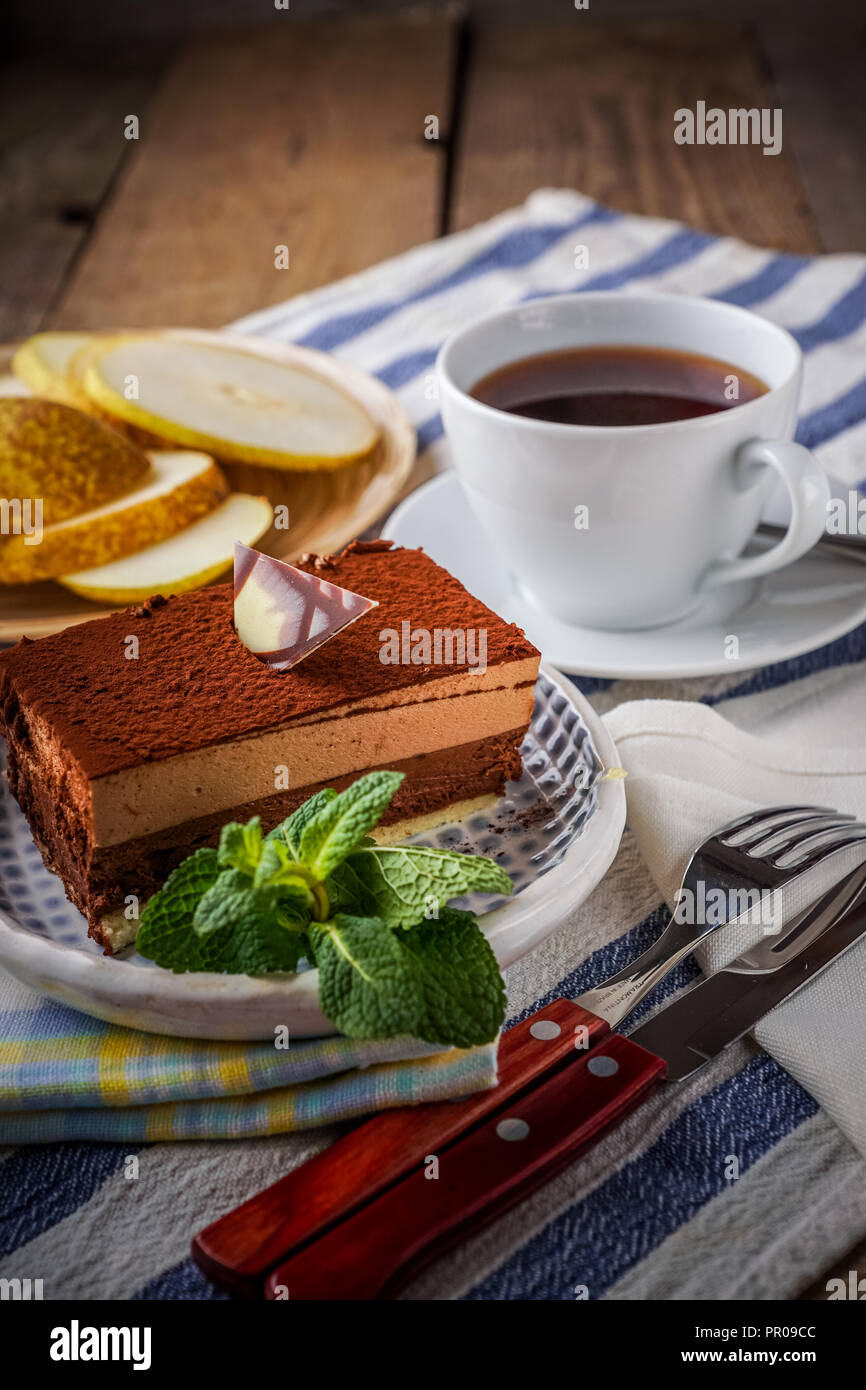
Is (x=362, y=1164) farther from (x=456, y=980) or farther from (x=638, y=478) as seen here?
(x=638, y=478)

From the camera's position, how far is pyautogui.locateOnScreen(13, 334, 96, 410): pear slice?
7.55ft

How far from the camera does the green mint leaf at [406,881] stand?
123 cm

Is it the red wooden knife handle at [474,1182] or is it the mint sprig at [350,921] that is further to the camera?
the mint sprig at [350,921]

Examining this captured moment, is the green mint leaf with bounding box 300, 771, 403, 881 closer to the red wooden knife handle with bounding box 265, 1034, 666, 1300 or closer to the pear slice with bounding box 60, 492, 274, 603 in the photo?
the red wooden knife handle with bounding box 265, 1034, 666, 1300

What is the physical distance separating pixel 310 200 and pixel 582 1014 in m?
2.99

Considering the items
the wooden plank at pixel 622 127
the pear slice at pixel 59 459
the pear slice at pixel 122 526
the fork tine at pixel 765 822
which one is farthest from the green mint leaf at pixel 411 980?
the wooden plank at pixel 622 127

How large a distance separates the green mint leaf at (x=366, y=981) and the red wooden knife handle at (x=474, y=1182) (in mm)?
123

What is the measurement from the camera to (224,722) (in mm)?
1437

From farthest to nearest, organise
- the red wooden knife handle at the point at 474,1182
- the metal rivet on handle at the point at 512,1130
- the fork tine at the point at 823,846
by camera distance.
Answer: the fork tine at the point at 823,846, the metal rivet on handle at the point at 512,1130, the red wooden knife handle at the point at 474,1182

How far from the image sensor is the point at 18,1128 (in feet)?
3.98

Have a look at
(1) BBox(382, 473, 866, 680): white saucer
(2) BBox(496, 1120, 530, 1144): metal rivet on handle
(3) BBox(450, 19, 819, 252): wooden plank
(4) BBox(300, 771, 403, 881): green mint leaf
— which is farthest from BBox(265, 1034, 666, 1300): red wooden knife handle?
(3) BBox(450, 19, 819, 252): wooden plank

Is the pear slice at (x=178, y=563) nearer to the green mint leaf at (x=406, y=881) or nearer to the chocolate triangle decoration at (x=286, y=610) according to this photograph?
the chocolate triangle decoration at (x=286, y=610)

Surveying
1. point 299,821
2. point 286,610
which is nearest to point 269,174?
point 286,610
